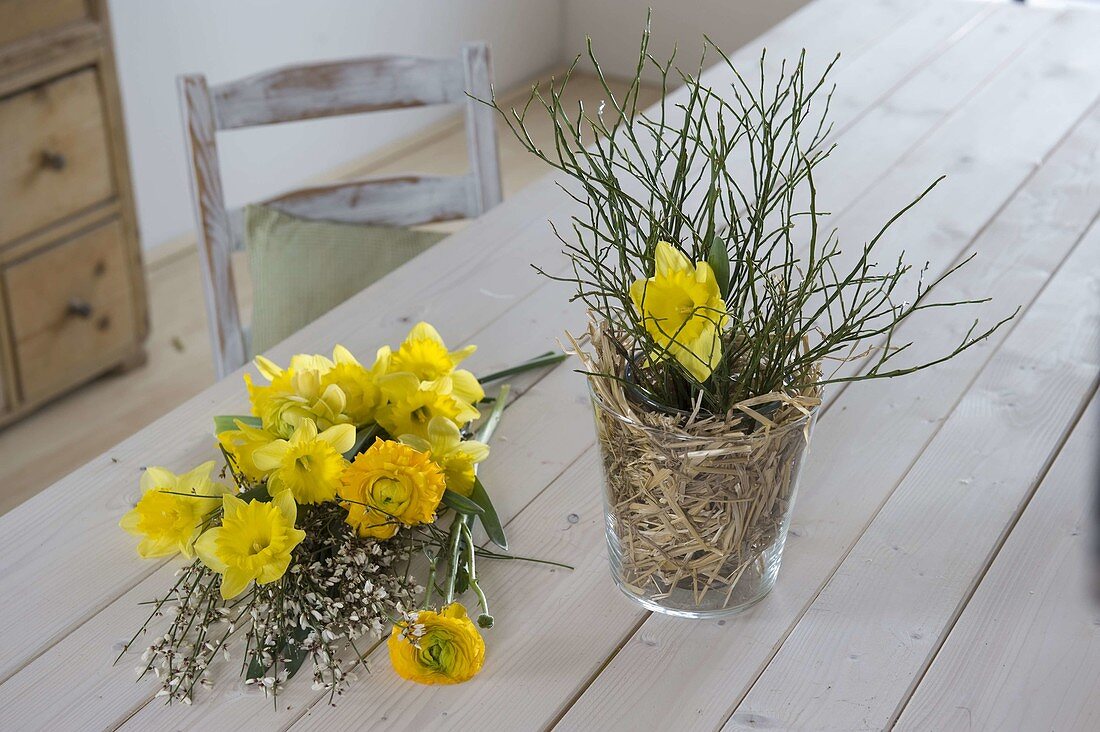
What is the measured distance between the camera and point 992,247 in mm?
1344

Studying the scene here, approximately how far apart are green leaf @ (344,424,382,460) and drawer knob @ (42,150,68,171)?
1.67 m

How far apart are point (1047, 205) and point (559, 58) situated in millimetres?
3395

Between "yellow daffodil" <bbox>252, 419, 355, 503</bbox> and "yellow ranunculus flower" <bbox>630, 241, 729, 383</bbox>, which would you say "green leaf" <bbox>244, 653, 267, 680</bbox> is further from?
"yellow ranunculus flower" <bbox>630, 241, 729, 383</bbox>

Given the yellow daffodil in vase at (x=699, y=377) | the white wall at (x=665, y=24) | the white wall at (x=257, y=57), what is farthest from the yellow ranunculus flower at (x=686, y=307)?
the white wall at (x=665, y=24)

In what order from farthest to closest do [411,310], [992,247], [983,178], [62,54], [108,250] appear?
[108,250] < [62,54] < [983,178] < [992,247] < [411,310]

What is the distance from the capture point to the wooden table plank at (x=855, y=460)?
2.60 ft

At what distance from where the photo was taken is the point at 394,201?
1.67m

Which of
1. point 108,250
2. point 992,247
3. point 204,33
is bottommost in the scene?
point 108,250

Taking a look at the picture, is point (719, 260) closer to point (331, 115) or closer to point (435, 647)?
point (435, 647)

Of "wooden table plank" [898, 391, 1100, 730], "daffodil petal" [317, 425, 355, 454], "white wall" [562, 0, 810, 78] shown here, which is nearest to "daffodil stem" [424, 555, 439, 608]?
"daffodil petal" [317, 425, 355, 454]

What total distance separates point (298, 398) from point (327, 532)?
0.38ft

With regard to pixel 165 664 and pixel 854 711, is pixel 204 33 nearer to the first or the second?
pixel 165 664

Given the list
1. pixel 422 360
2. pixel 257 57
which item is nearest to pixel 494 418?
pixel 422 360

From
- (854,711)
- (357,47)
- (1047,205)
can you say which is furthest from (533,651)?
(357,47)
